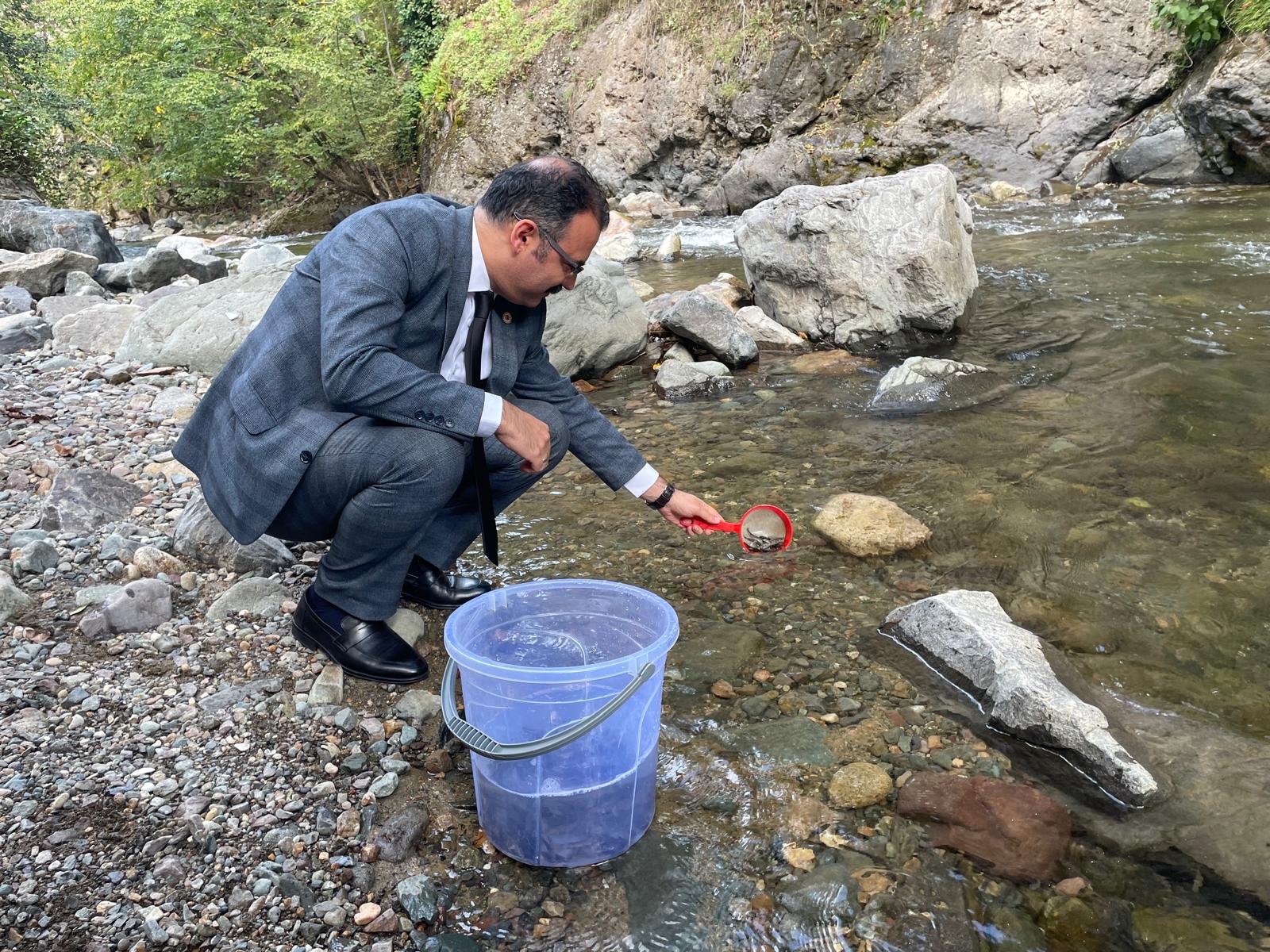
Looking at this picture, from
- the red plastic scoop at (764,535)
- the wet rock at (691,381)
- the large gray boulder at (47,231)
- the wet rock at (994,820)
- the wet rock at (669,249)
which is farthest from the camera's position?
the wet rock at (669,249)

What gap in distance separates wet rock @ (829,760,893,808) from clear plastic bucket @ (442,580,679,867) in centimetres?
46

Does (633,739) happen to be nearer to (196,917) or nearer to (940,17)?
(196,917)

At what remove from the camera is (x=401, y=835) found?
6.30 feet

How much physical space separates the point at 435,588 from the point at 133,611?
2.81 ft

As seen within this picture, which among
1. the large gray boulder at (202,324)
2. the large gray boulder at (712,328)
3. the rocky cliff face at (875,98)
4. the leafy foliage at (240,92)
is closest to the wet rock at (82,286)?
the large gray boulder at (202,324)

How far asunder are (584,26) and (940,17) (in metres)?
7.90

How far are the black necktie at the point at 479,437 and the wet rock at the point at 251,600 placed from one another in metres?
0.76

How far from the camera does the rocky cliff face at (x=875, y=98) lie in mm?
11812

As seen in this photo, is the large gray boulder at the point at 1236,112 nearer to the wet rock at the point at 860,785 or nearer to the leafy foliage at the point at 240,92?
the wet rock at the point at 860,785

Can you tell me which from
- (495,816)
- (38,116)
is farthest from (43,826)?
(38,116)

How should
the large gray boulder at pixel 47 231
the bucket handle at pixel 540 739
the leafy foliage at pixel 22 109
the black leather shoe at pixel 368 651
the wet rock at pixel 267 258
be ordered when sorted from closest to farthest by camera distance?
1. the bucket handle at pixel 540 739
2. the black leather shoe at pixel 368 651
3. the wet rock at pixel 267 258
4. the large gray boulder at pixel 47 231
5. the leafy foliage at pixel 22 109

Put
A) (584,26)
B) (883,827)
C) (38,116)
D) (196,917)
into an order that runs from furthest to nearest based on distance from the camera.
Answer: (584,26) < (38,116) < (883,827) < (196,917)

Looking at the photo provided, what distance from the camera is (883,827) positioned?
1979 millimetres

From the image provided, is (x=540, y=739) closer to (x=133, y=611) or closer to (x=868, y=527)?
(x=133, y=611)
